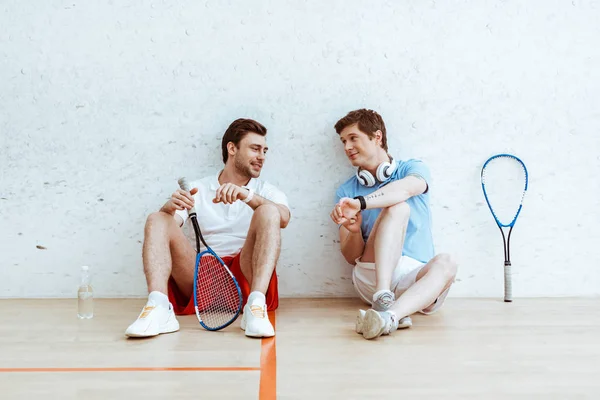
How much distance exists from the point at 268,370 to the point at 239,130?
1448 mm

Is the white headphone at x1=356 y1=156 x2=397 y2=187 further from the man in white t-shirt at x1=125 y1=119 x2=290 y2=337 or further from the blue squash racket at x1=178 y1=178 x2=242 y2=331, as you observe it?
the blue squash racket at x1=178 y1=178 x2=242 y2=331

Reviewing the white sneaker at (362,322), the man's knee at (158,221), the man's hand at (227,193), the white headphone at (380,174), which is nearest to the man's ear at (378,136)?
the white headphone at (380,174)

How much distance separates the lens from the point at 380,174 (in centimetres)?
295

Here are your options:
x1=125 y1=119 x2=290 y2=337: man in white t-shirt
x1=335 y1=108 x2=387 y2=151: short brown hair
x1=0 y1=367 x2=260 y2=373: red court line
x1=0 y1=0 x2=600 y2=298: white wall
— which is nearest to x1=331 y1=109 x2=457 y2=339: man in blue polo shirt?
x1=335 y1=108 x2=387 y2=151: short brown hair

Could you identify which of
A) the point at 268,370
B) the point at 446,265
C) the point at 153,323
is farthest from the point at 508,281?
the point at 153,323

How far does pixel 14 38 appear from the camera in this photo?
3.23 m

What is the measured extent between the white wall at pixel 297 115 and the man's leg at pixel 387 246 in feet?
2.08

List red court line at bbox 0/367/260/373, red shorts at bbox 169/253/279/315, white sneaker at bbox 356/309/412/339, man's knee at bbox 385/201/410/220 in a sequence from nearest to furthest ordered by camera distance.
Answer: red court line at bbox 0/367/260/373
white sneaker at bbox 356/309/412/339
man's knee at bbox 385/201/410/220
red shorts at bbox 169/253/279/315

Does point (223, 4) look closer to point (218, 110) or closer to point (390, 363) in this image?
point (218, 110)

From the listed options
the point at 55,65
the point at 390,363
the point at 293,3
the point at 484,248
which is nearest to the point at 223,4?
the point at 293,3

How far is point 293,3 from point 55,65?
4.20ft

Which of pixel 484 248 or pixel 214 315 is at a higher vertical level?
pixel 484 248

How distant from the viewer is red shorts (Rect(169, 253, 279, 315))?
109 inches

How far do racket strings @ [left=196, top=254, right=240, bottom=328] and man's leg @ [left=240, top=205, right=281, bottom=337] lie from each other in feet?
0.37
